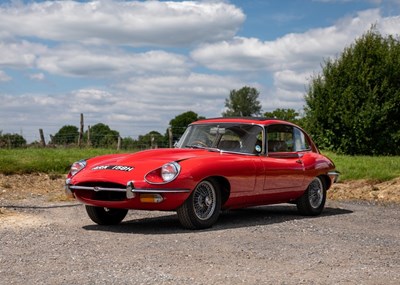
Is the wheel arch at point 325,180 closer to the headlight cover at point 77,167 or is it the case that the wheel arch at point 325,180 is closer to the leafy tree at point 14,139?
the headlight cover at point 77,167

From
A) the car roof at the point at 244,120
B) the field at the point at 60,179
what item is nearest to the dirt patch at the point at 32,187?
the field at the point at 60,179

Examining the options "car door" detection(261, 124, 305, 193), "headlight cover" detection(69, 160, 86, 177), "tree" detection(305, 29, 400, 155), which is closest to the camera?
"headlight cover" detection(69, 160, 86, 177)

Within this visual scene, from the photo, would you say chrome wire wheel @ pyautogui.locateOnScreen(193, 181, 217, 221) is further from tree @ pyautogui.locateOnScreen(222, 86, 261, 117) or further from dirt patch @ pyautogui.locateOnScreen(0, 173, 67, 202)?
tree @ pyautogui.locateOnScreen(222, 86, 261, 117)

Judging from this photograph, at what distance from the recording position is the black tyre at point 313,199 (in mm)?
11773

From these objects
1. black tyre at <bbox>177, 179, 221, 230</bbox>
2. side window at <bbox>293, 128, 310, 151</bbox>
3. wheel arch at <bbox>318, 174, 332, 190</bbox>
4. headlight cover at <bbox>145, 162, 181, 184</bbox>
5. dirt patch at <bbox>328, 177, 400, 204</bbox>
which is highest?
side window at <bbox>293, 128, 310, 151</bbox>

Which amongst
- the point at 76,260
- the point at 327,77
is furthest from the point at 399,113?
the point at 76,260

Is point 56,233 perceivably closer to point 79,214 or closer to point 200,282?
point 79,214

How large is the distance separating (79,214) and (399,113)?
86.8ft

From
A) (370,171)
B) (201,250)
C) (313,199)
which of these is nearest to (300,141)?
(313,199)

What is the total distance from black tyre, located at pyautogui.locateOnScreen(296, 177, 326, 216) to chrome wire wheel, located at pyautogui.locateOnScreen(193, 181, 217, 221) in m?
2.51

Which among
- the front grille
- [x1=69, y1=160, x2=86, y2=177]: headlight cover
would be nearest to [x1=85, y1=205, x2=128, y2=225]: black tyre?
[x1=69, y1=160, x2=86, y2=177]: headlight cover

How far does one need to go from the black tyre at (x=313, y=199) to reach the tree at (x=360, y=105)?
892 inches

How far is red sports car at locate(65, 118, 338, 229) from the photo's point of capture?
30.2 ft

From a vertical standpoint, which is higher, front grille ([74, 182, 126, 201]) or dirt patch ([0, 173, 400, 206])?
front grille ([74, 182, 126, 201])
